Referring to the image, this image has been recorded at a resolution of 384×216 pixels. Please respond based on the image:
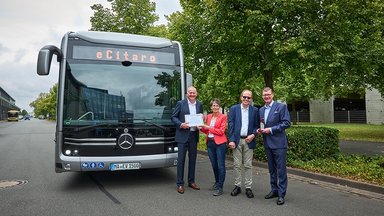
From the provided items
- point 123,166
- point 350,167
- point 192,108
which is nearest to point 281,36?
point 350,167

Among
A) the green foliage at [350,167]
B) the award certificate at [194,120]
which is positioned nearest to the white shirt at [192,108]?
the award certificate at [194,120]

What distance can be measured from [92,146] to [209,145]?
7.22ft

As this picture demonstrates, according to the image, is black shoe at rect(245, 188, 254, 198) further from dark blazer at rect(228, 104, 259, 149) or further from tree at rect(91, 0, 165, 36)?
tree at rect(91, 0, 165, 36)

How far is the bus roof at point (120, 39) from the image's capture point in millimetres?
6582

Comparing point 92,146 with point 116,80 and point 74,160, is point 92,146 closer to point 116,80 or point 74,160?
point 74,160

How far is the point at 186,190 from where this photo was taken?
6.40 m

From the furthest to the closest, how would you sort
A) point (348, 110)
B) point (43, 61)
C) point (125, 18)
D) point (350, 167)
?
point (348, 110) → point (125, 18) → point (350, 167) → point (43, 61)

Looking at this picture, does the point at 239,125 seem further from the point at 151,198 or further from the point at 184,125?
the point at 151,198

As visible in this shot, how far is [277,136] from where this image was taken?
5523 mm

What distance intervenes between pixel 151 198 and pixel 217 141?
61.5 inches

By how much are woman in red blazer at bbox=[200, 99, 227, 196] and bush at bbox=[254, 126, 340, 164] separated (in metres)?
3.14

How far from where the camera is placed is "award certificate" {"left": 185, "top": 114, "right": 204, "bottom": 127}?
606 centimetres

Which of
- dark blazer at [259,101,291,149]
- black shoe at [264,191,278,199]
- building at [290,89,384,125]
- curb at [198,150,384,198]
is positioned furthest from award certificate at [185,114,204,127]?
building at [290,89,384,125]

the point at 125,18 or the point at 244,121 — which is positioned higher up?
the point at 125,18
